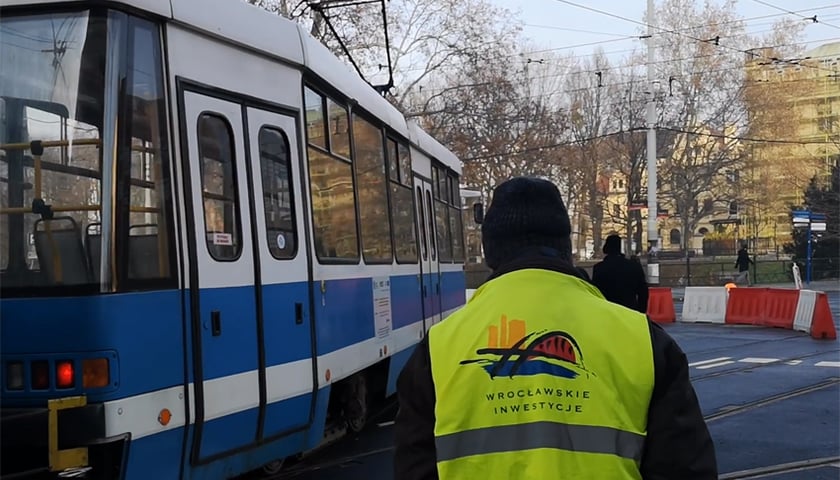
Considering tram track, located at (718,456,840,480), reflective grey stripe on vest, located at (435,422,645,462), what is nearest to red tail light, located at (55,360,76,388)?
reflective grey stripe on vest, located at (435,422,645,462)

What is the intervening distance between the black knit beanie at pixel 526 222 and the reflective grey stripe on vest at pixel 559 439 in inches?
18.2

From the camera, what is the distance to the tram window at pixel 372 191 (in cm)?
765

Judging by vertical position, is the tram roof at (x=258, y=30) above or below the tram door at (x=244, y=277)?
above

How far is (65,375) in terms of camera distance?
157 inches

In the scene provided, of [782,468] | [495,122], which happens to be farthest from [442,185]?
[495,122]

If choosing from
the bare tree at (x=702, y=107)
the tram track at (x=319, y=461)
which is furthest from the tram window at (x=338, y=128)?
the bare tree at (x=702, y=107)

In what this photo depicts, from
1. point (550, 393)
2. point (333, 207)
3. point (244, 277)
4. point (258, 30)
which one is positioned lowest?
point (550, 393)

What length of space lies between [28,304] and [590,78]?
49.3 m

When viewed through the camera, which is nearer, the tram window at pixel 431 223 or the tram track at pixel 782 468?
the tram track at pixel 782 468

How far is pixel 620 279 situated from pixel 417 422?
7.91 m

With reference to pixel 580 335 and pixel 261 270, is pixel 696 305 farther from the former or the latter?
pixel 580 335

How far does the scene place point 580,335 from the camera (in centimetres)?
197

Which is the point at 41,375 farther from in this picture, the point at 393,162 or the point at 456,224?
the point at 456,224

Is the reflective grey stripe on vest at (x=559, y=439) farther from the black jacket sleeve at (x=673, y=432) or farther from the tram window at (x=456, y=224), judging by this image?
the tram window at (x=456, y=224)
